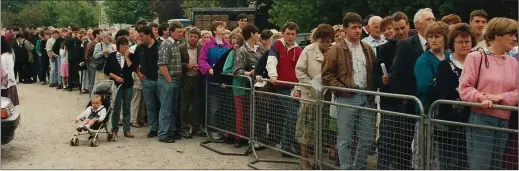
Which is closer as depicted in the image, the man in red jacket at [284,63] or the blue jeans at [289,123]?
the blue jeans at [289,123]

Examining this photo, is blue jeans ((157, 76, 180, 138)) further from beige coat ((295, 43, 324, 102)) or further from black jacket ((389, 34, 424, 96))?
black jacket ((389, 34, 424, 96))

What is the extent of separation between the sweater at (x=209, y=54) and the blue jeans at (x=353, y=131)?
3.57 metres

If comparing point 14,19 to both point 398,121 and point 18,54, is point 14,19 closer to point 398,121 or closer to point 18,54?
point 18,54

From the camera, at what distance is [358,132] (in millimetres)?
7020

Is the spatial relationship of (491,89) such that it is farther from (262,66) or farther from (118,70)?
(118,70)

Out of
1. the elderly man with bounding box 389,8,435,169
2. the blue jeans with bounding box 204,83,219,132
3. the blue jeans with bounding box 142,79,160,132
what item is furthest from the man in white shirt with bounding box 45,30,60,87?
the elderly man with bounding box 389,8,435,169

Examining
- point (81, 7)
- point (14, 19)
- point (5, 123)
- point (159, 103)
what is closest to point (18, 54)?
point (159, 103)

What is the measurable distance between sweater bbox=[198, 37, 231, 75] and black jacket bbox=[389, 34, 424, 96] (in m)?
4.15

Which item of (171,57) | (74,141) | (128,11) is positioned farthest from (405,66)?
(128,11)

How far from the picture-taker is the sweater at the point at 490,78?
18.0 ft

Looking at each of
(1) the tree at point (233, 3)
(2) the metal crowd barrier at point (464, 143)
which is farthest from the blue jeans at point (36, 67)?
(1) the tree at point (233, 3)

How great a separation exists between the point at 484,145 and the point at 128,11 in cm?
9758

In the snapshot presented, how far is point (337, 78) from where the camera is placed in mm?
7227

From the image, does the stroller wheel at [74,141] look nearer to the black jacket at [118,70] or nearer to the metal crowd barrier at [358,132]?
the black jacket at [118,70]
